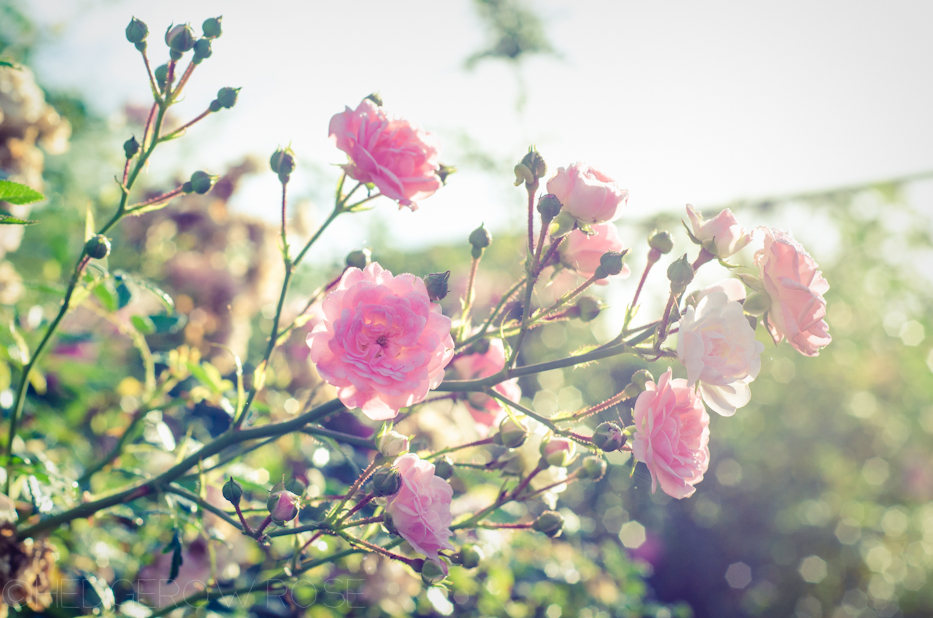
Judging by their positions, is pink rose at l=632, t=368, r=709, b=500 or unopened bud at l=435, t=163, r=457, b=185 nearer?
pink rose at l=632, t=368, r=709, b=500

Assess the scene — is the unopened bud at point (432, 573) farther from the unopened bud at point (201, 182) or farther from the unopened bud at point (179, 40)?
the unopened bud at point (179, 40)

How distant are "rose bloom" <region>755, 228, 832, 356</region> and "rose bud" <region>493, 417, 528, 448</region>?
361 millimetres

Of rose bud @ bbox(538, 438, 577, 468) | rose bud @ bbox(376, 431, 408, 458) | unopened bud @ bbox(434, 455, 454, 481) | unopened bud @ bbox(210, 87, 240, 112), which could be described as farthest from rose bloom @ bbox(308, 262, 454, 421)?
unopened bud @ bbox(210, 87, 240, 112)

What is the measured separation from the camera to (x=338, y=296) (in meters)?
0.68

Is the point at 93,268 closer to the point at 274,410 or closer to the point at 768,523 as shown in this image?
the point at 274,410

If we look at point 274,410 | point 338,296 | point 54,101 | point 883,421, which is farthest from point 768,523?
point 54,101

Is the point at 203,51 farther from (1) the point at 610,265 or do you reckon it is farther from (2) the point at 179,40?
(1) the point at 610,265

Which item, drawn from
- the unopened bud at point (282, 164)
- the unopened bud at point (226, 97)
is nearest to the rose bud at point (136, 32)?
the unopened bud at point (226, 97)

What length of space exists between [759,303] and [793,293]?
1.9 inches

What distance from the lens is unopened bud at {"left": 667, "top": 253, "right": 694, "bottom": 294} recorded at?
72cm

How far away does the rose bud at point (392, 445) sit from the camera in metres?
0.71

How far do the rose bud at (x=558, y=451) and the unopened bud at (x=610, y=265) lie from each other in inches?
10.1

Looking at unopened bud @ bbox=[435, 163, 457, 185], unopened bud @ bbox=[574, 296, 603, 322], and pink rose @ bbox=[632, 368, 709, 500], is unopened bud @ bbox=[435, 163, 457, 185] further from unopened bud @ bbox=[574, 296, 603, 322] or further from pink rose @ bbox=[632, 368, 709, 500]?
pink rose @ bbox=[632, 368, 709, 500]

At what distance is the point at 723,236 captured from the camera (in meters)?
0.75
